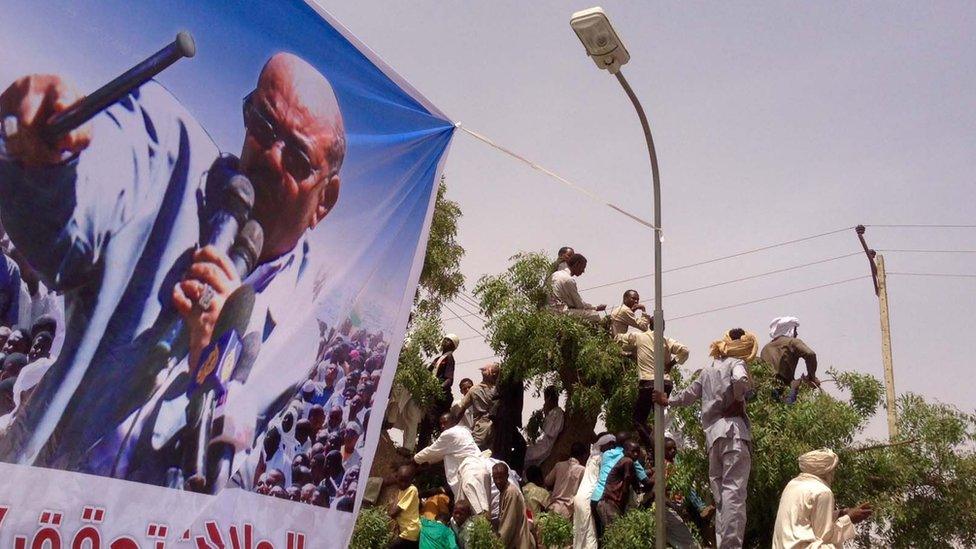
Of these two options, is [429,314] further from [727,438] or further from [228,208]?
[228,208]

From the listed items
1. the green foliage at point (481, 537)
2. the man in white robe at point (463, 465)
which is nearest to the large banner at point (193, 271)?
the green foliage at point (481, 537)

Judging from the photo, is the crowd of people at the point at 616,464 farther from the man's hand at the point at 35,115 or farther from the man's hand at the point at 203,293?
the man's hand at the point at 35,115

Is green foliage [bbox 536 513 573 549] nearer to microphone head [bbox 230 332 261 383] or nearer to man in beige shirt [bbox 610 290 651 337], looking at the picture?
man in beige shirt [bbox 610 290 651 337]

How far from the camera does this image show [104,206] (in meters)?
3.39

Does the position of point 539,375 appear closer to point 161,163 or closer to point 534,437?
point 534,437

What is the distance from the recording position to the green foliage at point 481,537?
10094 mm

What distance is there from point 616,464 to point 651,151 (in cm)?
346

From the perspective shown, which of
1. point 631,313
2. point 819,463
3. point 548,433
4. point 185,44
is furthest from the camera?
point 548,433

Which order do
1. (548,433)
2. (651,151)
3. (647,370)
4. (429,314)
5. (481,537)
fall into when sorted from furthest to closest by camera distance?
(429,314)
(548,433)
(647,370)
(481,537)
(651,151)

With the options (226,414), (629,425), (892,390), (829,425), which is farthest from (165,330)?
(892,390)

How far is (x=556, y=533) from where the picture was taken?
1144cm

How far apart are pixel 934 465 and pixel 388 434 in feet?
25.1

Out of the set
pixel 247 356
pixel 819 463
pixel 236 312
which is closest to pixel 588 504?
pixel 819 463

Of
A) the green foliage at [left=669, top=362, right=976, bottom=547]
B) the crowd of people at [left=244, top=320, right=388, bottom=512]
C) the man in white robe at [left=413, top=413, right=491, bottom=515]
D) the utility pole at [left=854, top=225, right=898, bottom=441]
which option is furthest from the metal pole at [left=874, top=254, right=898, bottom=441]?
the crowd of people at [left=244, top=320, right=388, bottom=512]
